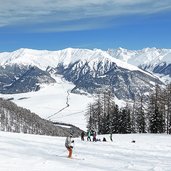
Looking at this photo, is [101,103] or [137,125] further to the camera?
[101,103]

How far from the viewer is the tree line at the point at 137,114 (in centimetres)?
8881

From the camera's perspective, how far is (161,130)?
90.0 metres

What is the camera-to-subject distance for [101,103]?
345 ft

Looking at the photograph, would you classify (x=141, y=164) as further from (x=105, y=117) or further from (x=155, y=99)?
Answer: (x=105, y=117)

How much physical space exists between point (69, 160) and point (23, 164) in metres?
5.55

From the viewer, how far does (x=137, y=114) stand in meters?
97.4

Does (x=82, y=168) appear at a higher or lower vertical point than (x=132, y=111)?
lower

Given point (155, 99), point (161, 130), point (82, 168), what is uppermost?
point (155, 99)

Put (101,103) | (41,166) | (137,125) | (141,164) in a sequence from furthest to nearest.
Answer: (101,103)
(137,125)
(141,164)
(41,166)

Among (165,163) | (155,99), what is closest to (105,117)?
(155,99)

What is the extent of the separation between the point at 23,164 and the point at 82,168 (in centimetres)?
422

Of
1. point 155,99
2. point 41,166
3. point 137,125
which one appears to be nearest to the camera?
point 41,166

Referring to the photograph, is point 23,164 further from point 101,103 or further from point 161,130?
point 101,103

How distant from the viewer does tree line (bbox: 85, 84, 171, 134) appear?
291 ft
